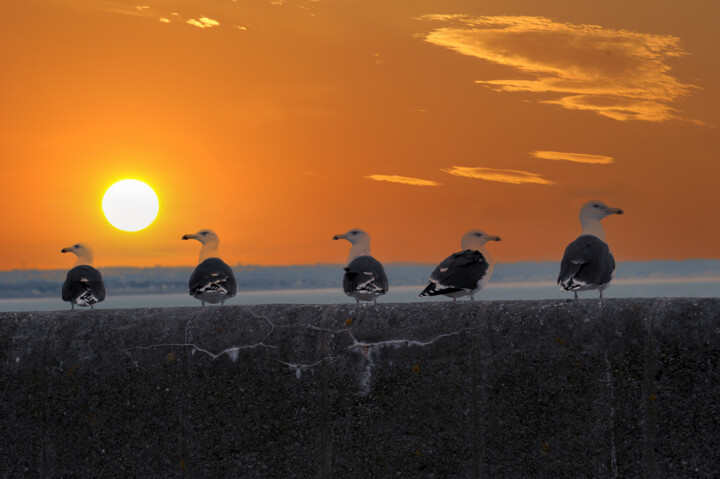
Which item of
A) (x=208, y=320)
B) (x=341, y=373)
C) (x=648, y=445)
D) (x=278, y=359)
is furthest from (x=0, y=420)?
(x=648, y=445)

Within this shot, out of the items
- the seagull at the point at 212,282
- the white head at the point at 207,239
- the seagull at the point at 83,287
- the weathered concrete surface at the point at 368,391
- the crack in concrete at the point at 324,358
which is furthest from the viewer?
the white head at the point at 207,239

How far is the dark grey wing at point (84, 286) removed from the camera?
8492mm

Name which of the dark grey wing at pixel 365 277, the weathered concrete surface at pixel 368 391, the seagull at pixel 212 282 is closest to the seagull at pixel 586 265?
the dark grey wing at pixel 365 277

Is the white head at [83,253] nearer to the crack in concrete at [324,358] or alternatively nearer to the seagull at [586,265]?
the crack in concrete at [324,358]

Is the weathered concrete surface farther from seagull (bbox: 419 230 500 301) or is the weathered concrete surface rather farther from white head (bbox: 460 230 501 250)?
white head (bbox: 460 230 501 250)

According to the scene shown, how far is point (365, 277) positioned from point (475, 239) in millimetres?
1221

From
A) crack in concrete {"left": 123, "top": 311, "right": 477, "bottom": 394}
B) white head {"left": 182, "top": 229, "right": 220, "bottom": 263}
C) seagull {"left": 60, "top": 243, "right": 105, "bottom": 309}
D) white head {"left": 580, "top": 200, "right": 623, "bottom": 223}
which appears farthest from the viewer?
white head {"left": 182, "top": 229, "right": 220, "bottom": 263}

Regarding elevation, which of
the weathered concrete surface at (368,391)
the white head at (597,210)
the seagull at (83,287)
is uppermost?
the white head at (597,210)

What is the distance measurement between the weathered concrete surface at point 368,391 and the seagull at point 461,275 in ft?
6.11

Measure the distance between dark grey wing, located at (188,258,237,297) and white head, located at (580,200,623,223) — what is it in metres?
3.60

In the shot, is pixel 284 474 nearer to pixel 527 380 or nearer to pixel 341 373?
pixel 341 373

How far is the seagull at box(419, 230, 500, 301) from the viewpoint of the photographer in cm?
645

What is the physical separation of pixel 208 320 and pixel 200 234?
14.2ft

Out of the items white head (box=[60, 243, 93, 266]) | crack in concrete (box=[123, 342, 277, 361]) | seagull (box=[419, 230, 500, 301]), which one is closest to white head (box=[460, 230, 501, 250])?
seagull (box=[419, 230, 500, 301])
